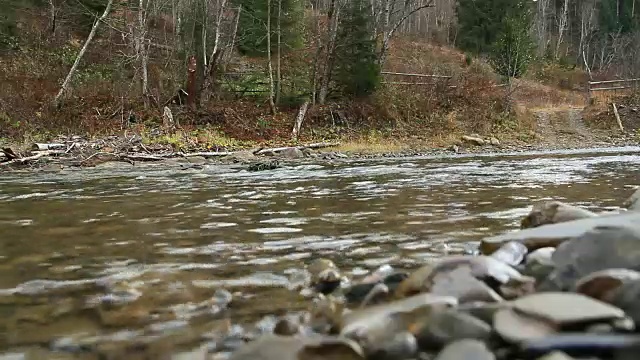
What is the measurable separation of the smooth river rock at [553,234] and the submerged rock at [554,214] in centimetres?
42

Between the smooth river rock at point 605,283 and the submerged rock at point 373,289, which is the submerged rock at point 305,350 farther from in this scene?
the smooth river rock at point 605,283

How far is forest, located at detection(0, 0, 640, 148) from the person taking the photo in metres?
21.3

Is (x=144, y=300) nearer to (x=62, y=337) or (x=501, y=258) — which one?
(x=62, y=337)

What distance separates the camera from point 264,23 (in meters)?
24.7

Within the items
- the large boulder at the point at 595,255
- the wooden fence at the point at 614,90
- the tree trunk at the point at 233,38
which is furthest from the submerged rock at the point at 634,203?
the wooden fence at the point at 614,90

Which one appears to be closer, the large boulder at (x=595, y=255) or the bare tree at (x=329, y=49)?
the large boulder at (x=595, y=255)

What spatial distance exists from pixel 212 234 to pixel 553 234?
2.98 meters

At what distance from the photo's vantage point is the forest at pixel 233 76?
69.9ft

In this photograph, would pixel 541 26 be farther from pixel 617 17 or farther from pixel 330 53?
pixel 330 53

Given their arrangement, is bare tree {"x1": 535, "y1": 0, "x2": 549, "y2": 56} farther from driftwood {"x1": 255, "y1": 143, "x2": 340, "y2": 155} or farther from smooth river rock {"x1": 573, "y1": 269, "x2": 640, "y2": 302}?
Answer: smooth river rock {"x1": 573, "y1": 269, "x2": 640, "y2": 302}

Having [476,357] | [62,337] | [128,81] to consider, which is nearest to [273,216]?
[62,337]

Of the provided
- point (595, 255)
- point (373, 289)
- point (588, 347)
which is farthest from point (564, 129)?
point (588, 347)

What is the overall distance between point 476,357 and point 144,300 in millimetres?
2002

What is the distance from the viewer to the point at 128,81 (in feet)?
76.8
